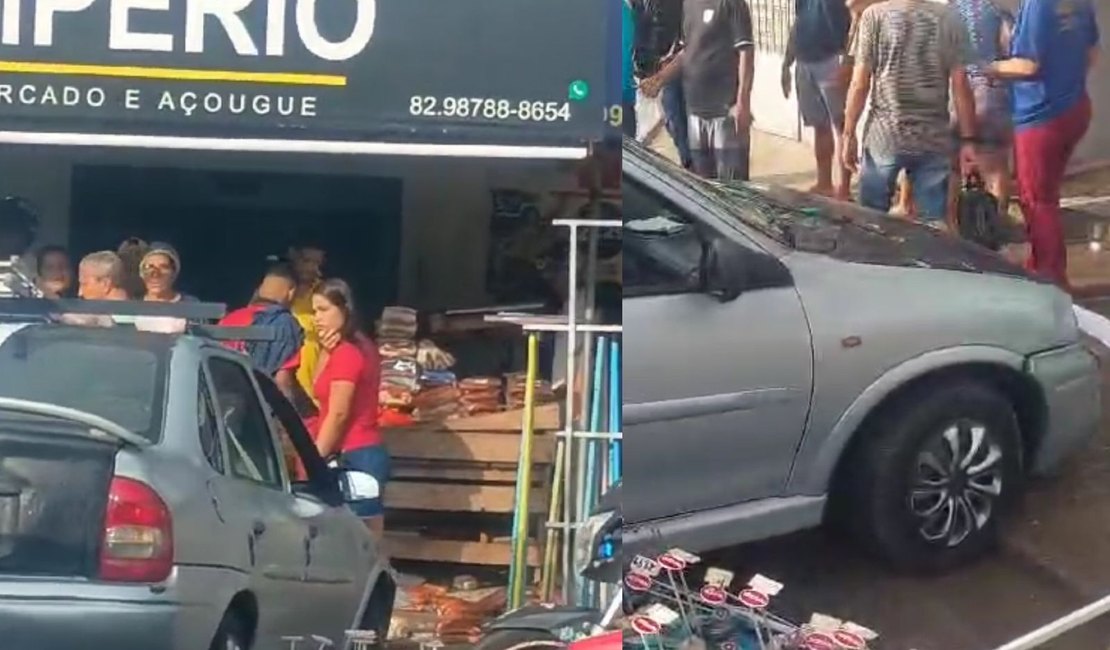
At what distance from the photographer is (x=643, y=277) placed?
3021 mm

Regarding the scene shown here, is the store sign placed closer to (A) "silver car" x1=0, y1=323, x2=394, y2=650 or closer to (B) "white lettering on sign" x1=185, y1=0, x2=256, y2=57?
(B) "white lettering on sign" x1=185, y1=0, x2=256, y2=57

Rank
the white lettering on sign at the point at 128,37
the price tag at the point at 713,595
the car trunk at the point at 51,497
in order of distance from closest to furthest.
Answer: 1. the car trunk at the point at 51,497
2. the white lettering on sign at the point at 128,37
3. the price tag at the point at 713,595

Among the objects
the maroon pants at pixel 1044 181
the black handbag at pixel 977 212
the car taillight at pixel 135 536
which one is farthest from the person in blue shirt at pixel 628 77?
the car taillight at pixel 135 536

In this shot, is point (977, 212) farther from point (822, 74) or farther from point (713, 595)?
point (713, 595)

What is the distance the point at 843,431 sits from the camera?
3.04 meters

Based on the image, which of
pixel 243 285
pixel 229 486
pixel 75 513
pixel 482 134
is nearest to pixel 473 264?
pixel 482 134

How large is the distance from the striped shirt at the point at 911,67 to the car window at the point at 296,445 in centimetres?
130

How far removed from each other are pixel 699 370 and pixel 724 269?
22 centimetres

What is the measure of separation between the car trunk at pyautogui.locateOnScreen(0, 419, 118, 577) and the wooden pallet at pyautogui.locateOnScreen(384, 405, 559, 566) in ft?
1.88

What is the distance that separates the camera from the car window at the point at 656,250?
9.92 ft

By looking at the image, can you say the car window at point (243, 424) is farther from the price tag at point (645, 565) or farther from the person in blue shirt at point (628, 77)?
the person in blue shirt at point (628, 77)

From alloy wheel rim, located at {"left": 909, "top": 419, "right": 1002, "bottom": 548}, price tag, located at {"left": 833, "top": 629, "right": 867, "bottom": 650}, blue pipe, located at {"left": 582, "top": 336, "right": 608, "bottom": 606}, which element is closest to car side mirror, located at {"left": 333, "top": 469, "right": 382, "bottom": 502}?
blue pipe, located at {"left": 582, "top": 336, "right": 608, "bottom": 606}

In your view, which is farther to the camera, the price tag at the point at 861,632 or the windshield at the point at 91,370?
the price tag at the point at 861,632

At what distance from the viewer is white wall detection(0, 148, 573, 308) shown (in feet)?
9.74
